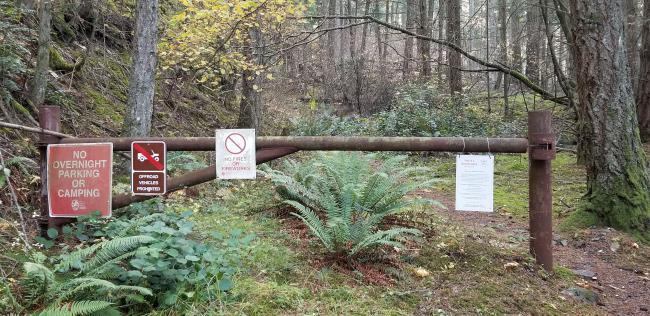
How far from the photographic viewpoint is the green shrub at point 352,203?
3.88 metres

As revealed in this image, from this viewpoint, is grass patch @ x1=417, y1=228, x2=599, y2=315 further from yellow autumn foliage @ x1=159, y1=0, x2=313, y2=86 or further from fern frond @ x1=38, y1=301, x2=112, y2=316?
yellow autumn foliage @ x1=159, y1=0, x2=313, y2=86

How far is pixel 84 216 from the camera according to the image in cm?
387

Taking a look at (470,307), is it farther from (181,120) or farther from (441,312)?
(181,120)

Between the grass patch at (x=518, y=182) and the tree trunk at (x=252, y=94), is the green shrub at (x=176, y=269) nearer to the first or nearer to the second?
the grass patch at (x=518, y=182)

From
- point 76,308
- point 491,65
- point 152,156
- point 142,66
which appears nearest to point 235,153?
point 152,156

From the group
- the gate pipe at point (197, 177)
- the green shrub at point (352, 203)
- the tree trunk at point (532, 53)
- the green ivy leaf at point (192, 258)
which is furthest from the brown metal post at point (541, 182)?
the tree trunk at point (532, 53)

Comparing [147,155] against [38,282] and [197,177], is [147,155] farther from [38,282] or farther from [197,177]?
[38,282]

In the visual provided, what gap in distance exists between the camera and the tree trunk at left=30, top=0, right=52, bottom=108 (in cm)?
605

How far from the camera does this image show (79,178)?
408 centimetres

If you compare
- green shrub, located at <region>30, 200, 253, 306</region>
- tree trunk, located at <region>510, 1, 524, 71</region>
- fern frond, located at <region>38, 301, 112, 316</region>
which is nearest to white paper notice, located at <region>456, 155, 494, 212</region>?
green shrub, located at <region>30, 200, 253, 306</region>

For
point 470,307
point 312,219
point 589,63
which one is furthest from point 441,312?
point 589,63

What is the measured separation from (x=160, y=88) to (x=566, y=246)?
9533 millimetres

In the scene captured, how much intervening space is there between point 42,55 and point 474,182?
552 cm

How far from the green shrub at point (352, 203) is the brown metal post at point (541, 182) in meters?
0.93
